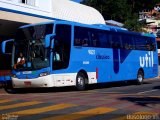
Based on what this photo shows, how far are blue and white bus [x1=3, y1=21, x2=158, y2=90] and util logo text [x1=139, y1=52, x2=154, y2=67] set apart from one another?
2248 mm

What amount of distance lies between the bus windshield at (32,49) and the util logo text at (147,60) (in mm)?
9800

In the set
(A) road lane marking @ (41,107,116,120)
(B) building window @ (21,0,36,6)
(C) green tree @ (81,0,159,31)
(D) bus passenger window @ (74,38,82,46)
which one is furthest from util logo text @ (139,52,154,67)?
(C) green tree @ (81,0,159,31)

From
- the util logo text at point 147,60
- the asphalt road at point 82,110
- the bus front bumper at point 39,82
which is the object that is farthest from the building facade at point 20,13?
the asphalt road at point 82,110

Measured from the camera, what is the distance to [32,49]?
65.3 feet

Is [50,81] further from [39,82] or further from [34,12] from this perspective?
[34,12]

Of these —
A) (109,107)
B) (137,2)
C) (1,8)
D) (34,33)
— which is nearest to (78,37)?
(34,33)

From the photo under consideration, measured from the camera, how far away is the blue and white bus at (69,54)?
64.2 ft

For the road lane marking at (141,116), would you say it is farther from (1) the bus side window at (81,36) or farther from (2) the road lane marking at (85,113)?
(1) the bus side window at (81,36)

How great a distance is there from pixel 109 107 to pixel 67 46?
26.7 feet

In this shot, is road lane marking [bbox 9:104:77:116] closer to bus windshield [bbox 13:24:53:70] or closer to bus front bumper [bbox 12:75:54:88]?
bus front bumper [bbox 12:75:54:88]

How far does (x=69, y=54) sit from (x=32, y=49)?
74.0 inches

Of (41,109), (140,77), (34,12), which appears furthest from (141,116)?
(34,12)

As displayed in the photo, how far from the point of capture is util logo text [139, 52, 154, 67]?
28.1m

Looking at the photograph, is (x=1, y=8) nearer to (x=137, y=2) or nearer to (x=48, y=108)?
(x=48, y=108)
